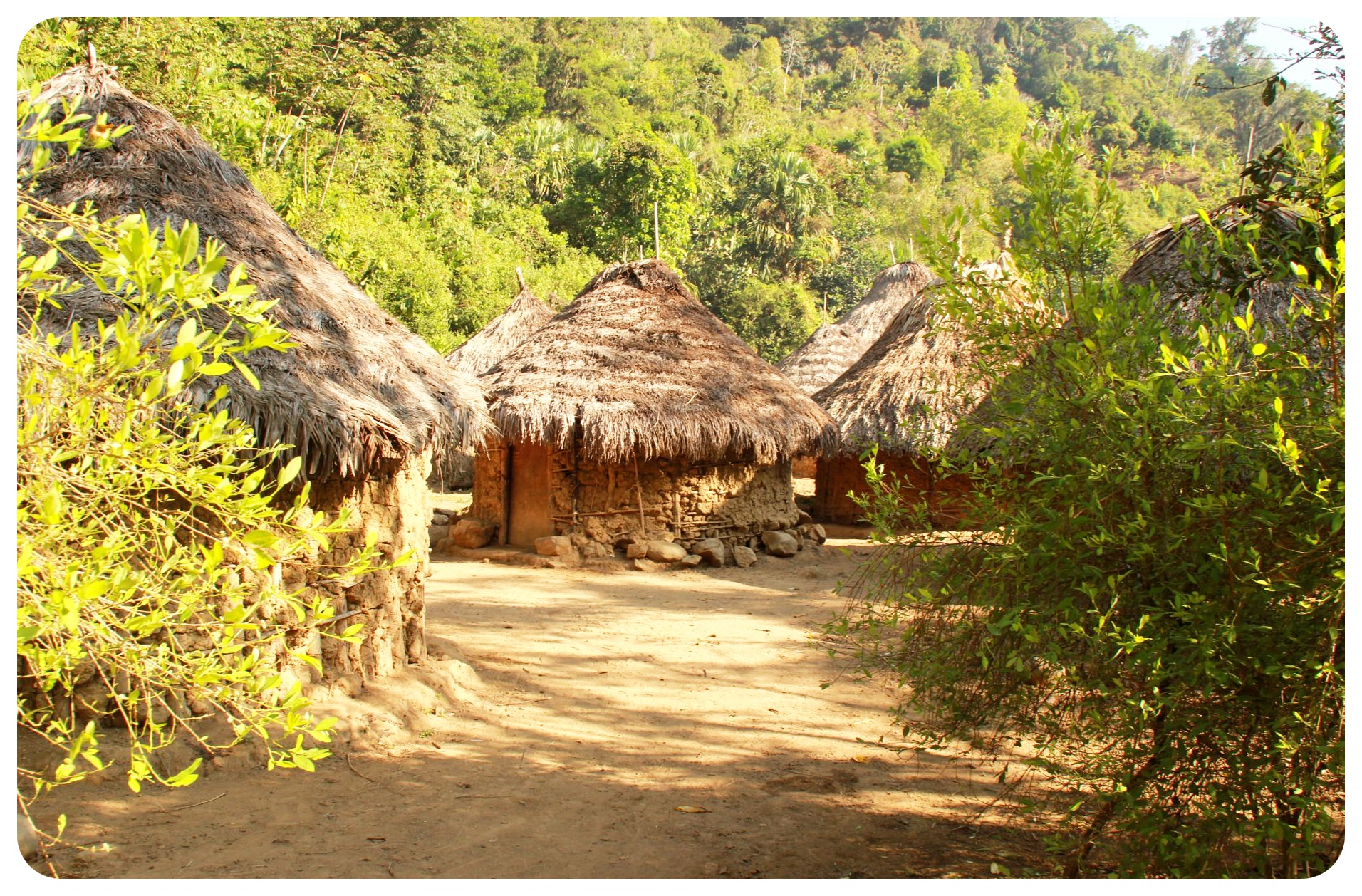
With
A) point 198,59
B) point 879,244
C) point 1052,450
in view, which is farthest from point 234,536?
point 879,244

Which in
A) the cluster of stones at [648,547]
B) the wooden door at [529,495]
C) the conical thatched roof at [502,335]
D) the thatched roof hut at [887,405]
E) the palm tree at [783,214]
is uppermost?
the palm tree at [783,214]

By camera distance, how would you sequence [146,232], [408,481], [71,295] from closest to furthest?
[146,232] < [71,295] < [408,481]

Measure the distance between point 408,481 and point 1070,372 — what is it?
3.91 metres

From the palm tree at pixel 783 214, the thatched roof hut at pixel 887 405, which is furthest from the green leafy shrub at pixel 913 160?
the thatched roof hut at pixel 887 405

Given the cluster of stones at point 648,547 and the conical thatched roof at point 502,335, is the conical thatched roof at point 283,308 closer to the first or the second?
the cluster of stones at point 648,547

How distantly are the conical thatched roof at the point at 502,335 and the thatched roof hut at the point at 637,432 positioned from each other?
14.2 ft

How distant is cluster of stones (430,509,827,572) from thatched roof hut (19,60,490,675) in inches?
174

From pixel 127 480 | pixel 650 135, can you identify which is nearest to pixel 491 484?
pixel 127 480

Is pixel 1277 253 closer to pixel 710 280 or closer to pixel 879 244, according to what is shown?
pixel 710 280

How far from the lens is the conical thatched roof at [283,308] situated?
4.56 meters

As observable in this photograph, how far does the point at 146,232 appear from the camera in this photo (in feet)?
5.26

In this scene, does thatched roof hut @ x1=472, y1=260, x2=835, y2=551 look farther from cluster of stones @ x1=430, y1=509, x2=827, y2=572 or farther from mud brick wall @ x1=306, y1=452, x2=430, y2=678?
mud brick wall @ x1=306, y1=452, x2=430, y2=678

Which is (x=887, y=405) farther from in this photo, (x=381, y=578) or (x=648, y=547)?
(x=381, y=578)

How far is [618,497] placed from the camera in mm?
10281
